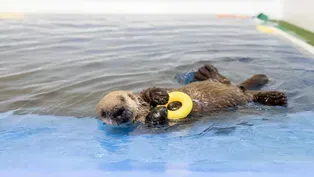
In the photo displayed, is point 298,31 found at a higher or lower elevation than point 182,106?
higher

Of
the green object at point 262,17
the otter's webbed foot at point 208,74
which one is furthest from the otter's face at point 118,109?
the green object at point 262,17

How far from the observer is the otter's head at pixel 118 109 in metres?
3.26

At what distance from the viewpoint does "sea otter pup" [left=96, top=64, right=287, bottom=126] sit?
3.29m

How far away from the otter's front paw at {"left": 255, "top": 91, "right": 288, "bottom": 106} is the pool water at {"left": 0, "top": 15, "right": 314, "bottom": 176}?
0.17ft

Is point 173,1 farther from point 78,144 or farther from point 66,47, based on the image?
point 78,144

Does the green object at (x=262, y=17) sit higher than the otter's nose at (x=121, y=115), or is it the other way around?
the green object at (x=262, y=17)

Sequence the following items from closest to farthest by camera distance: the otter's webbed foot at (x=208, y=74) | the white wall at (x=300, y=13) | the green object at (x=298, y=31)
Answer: the otter's webbed foot at (x=208, y=74), the green object at (x=298, y=31), the white wall at (x=300, y=13)

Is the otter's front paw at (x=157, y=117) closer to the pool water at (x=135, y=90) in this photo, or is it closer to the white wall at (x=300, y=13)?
the pool water at (x=135, y=90)

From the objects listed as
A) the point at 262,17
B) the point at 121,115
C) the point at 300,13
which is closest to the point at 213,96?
the point at 121,115

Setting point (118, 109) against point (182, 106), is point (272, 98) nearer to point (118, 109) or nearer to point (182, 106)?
point (182, 106)

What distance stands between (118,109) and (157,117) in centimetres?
28

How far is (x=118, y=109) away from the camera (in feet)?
10.7

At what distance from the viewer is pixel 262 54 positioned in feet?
19.8

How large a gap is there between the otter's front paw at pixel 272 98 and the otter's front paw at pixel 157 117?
0.92m
